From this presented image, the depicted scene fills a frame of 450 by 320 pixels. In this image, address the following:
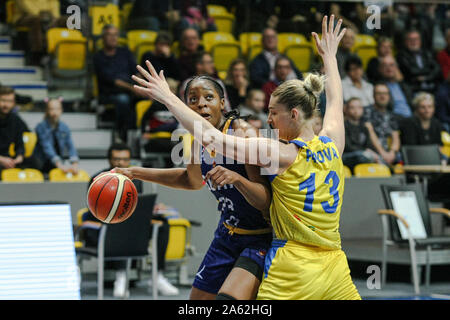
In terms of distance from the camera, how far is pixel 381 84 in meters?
9.59

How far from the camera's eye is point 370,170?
8734mm

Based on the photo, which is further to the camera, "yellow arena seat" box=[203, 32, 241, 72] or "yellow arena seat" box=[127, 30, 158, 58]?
"yellow arena seat" box=[203, 32, 241, 72]

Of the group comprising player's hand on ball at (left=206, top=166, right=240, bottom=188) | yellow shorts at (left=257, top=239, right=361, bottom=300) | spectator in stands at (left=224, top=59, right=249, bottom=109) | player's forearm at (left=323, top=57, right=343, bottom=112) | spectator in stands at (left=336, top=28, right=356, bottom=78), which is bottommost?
yellow shorts at (left=257, top=239, right=361, bottom=300)

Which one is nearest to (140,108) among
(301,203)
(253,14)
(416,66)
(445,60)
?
(253,14)

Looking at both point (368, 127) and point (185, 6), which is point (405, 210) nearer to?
point (368, 127)

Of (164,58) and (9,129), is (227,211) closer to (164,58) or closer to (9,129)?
(9,129)

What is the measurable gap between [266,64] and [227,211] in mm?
6211

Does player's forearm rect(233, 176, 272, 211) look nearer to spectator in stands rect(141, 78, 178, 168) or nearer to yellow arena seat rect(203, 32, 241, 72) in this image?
spectator in stands rect(141, 78, 178, 168)

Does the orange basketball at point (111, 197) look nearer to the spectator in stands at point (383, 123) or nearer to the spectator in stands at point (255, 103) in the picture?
the spectator in stands at point (255, 103)

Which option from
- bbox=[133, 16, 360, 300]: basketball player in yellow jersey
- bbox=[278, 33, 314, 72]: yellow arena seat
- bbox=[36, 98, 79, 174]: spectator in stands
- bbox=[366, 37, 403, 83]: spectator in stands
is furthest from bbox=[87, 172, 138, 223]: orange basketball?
bbox=[366, 37, 403, 83]: spectator in stands

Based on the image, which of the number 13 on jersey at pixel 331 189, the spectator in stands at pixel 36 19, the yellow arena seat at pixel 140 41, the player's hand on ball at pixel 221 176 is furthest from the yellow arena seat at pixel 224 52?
the player's hand on ball at pixel 221 176

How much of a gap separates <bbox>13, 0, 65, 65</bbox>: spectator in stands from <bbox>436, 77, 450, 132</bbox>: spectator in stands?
5.52 m

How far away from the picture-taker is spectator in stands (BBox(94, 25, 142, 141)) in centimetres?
895
